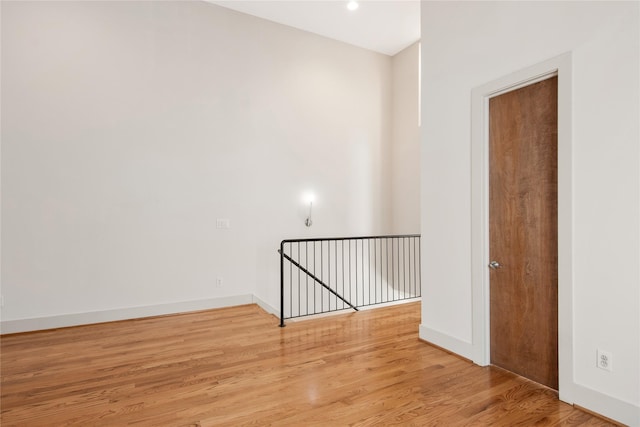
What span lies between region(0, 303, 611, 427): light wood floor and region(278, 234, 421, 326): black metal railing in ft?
6.06

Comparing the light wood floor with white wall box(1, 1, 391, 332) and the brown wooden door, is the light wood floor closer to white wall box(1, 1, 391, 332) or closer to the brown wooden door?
the brown wooden door

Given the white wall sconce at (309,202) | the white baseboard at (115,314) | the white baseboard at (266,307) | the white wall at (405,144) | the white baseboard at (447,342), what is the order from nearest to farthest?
the white baseboard at (447,342), the white baseboard at (115,314), the white baseboard at (266,307), the white wall sconce at (309,202), the white wall at (405,144)

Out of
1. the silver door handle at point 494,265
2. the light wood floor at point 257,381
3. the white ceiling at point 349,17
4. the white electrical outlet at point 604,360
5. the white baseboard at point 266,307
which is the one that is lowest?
the light wood floor at point 257,381

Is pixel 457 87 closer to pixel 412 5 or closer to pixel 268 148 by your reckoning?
pixel 412 5

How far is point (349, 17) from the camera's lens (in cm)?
529

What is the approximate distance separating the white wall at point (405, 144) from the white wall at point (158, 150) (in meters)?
0.94

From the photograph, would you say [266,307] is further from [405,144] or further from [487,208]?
[405,144]

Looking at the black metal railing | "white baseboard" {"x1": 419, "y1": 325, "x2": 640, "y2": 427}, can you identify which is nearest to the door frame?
"white baseboard" {"x1": 419, "y1": 325, "x2": 640, "y2": 427}

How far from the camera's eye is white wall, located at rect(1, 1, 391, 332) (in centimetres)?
394

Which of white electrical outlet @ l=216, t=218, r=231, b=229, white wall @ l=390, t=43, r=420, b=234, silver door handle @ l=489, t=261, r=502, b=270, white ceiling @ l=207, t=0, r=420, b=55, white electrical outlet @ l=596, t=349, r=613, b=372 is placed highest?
white ceiling @ l=207, t=0, r=420, b=55

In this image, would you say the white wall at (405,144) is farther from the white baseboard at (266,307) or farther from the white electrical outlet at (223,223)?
the white electrical outlet at (223,223)

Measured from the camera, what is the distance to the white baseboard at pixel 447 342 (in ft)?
10.3

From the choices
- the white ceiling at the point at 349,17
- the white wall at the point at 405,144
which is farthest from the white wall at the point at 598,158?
the white wall at the point at 405,144

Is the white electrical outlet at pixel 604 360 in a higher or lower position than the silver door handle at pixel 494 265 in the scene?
lower
